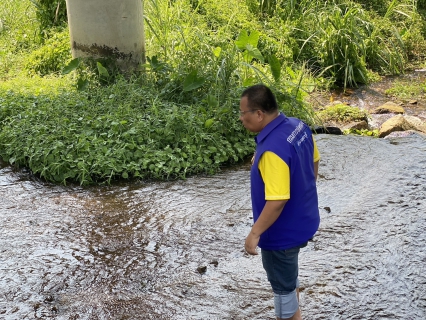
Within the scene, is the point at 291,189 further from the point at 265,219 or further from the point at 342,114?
the point at 342,114

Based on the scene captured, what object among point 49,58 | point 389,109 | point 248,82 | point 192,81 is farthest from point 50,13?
point 389,109

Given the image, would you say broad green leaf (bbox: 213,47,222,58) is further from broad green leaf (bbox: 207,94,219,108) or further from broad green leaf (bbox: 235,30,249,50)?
broad green leaf (bbox: 207,94,219,108)

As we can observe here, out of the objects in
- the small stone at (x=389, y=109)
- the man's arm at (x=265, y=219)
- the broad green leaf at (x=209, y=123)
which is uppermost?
the man's arm at (x=265, y=219)

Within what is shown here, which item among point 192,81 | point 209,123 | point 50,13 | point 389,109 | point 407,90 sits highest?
point 50,13

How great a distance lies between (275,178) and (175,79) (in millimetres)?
4860

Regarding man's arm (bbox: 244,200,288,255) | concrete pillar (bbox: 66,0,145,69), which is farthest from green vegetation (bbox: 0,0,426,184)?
man's arm (bbox: 244,200,288,255)

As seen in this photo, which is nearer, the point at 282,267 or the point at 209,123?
the point at 282,267

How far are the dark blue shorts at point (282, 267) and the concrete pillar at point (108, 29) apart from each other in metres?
5.29

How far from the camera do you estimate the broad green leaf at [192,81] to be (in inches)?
283

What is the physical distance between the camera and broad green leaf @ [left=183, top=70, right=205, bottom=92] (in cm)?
720

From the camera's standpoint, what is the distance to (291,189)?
117 inches

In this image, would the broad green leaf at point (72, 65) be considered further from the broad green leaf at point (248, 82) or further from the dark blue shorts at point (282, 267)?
the dark blue shorts at point (282, 267)

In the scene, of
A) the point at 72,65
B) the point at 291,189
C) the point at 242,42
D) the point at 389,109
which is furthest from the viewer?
the point at 389,109

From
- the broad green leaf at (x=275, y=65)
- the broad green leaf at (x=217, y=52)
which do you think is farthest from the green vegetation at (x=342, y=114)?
the broad green leaf at (x=217, y=52)
